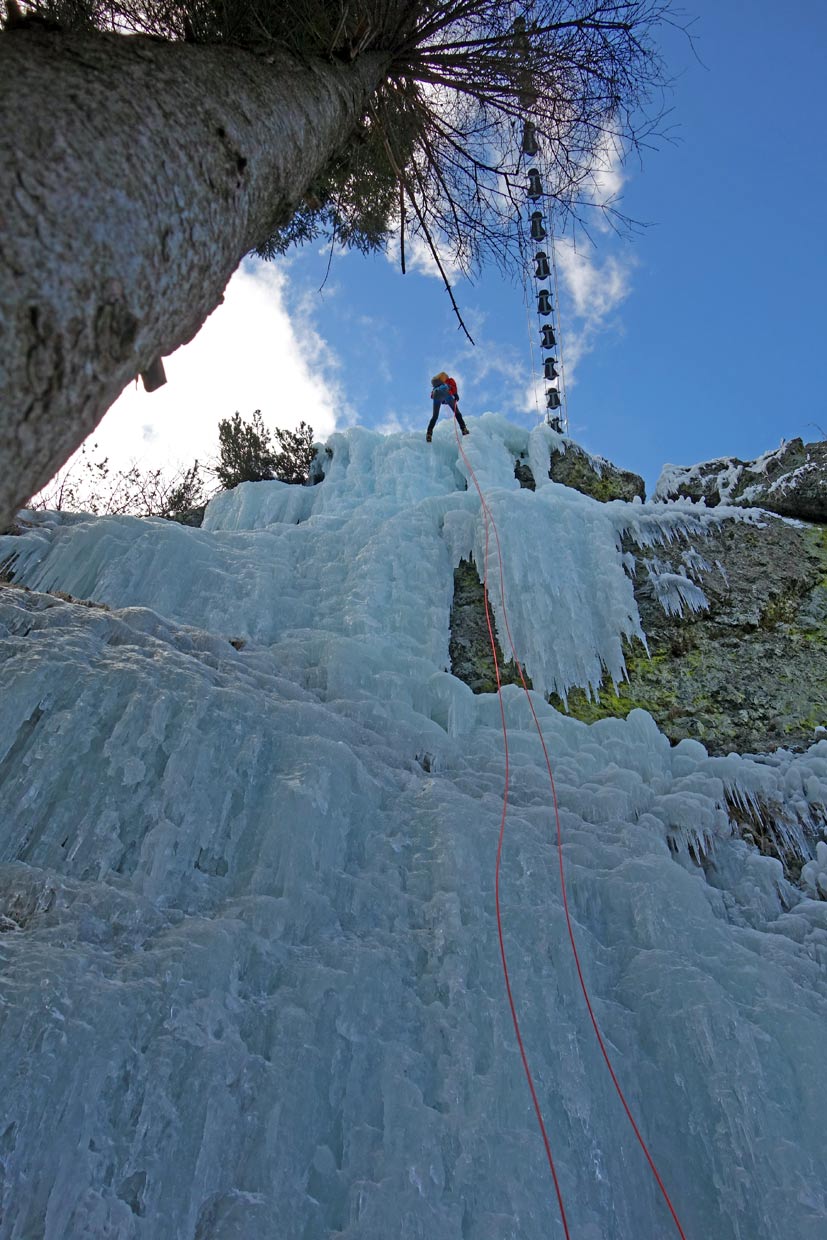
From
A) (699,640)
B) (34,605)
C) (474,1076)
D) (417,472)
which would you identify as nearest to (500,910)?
(474,1076)

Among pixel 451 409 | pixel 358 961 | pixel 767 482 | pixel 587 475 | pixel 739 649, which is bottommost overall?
pixel 358 961

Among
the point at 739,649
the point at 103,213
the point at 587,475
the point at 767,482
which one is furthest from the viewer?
the point at 587,475

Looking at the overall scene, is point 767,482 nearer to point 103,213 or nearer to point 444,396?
point 444,396

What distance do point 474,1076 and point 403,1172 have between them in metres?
0.40

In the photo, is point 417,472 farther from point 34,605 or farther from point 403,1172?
point 403,1172

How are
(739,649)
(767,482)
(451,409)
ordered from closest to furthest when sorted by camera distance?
1. (739,649)
2. (767,482)
3. (451,409)

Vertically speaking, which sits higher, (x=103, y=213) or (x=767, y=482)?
(x=767, y=482)

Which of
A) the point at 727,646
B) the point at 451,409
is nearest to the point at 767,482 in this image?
the point at 727,646

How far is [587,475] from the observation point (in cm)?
880

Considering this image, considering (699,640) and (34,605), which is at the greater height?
(699,640)

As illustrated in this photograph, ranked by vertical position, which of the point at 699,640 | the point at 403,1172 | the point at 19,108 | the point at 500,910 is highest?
the point at 699,640

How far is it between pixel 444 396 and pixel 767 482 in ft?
13.1

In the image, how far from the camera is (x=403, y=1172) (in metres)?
2.11

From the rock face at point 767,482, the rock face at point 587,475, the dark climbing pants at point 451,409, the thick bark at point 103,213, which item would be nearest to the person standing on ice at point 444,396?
the dark climbing pants at point 451,409
